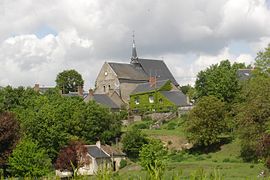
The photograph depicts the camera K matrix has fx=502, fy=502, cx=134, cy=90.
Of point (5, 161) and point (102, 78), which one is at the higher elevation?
point (102, 78)

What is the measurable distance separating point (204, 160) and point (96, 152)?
12860mm

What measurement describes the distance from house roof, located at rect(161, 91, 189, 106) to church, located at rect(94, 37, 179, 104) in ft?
18.7

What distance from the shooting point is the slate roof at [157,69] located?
317ft

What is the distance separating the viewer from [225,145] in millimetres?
53719

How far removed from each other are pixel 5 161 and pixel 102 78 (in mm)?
51545

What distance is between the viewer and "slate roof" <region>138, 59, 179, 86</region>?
96.7 m

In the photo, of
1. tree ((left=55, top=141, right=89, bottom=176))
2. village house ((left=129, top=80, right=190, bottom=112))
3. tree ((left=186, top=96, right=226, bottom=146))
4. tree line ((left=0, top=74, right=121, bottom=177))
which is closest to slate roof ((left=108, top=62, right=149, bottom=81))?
village house ((left=129, top=80, right=190, bottom=112))

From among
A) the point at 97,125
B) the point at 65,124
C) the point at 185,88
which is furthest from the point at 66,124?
the point at 185,88

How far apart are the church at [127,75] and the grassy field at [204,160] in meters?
22.1

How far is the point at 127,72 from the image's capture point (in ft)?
304

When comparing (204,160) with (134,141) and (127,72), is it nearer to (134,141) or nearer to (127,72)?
(134,141)

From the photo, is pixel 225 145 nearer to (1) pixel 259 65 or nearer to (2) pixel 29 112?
(1) pixel 259 65

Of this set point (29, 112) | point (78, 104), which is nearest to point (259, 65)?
point (78, 104)

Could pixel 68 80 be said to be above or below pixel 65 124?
above
